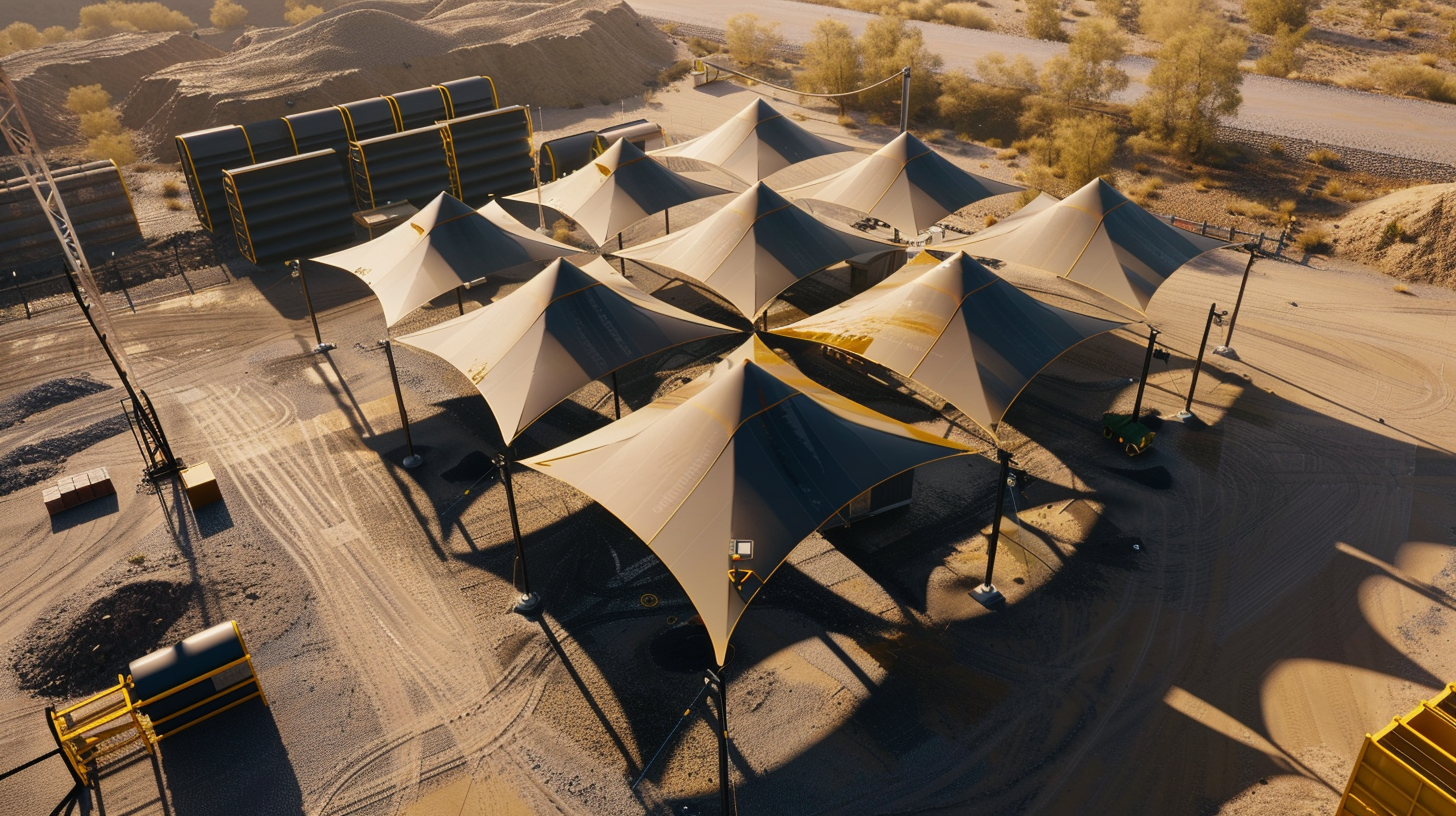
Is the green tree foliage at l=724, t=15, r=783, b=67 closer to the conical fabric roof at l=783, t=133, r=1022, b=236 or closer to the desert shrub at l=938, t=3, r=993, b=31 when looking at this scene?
the desert shrub at l=938, t=3, r=993, b=31

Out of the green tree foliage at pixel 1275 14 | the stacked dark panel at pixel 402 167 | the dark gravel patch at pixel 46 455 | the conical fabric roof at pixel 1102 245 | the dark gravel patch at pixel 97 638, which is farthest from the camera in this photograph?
the green tree foliage at pixel 1275 14

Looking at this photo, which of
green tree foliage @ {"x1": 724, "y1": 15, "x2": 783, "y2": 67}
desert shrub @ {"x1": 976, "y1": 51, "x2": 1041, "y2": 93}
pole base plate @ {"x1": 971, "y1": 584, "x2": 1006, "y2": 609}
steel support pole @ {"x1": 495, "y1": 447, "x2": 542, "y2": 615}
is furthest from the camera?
green tree foliage @ {"x1": 724, "y1": 15, "x2": 783, "y2": 67}

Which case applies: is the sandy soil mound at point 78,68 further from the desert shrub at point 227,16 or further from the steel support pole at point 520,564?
the steel support pole at point 520,564

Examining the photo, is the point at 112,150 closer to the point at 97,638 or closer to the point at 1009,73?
the point at 97,638

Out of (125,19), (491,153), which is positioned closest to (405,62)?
(491,153)

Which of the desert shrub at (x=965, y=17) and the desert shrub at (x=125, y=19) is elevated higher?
the desert shrub at (x=125, y=19)

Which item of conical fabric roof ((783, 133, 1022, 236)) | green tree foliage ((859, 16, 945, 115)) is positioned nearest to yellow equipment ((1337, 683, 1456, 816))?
conical fabric roof ((783, 133, 1022, 236))

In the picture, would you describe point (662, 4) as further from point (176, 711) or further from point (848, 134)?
→ point (176, 711)

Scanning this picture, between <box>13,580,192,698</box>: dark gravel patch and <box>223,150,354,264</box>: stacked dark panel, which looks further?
<box>223,150,354,264</box>: stacked dark panel

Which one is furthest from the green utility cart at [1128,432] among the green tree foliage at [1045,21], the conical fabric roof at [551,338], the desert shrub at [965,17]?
the desert shrub at [965,17]
